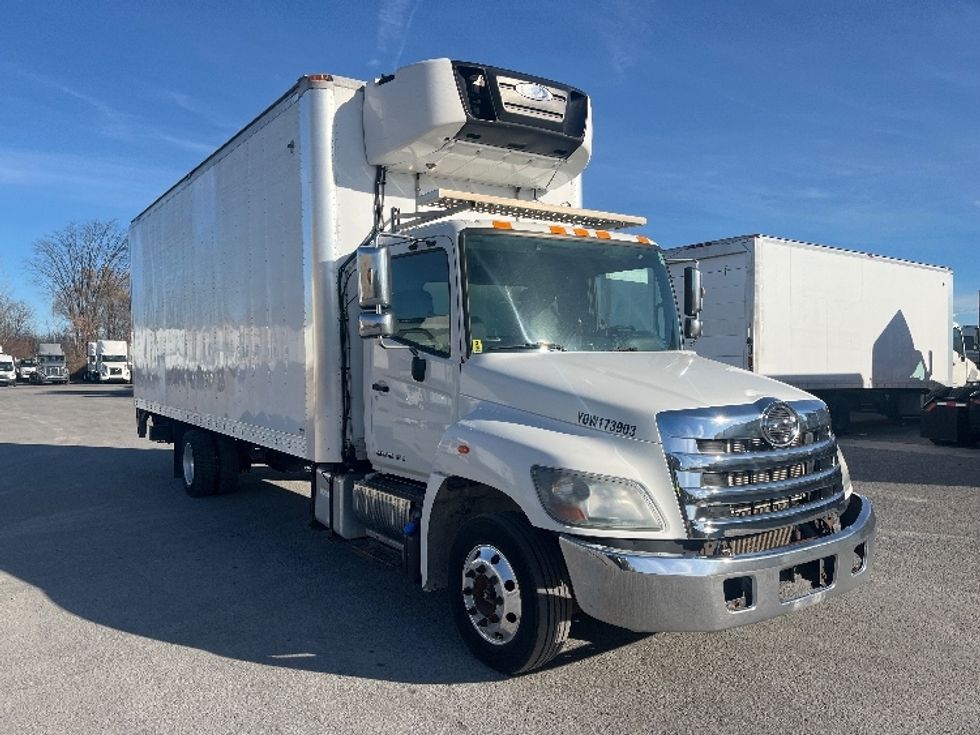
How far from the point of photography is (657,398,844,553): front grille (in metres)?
3.78

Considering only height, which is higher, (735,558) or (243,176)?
(243,176)

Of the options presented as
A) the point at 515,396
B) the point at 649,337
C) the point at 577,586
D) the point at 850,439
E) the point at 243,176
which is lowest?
the point at 850,439

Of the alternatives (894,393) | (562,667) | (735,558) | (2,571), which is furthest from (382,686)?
(894,393)

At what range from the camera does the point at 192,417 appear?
369 inches

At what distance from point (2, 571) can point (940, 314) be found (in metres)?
19.7

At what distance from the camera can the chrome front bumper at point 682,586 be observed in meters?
3.61

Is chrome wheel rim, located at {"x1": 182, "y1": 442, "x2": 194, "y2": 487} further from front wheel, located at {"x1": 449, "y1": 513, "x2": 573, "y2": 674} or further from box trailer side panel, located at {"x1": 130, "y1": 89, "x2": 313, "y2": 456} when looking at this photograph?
front wheel, located at {"x1": 449, "y1": 513, "x2": 573, "y2": 674}

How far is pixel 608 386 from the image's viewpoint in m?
4.21

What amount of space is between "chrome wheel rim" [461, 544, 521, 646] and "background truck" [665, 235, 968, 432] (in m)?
9.02

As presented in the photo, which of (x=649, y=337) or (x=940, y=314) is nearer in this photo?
(x=649, y=337)

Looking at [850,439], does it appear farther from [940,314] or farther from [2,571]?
[2,571]

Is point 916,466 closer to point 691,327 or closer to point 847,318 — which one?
point 847,318

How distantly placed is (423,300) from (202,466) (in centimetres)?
554

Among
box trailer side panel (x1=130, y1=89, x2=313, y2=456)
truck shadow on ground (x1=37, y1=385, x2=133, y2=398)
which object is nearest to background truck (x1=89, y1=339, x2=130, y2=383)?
truck shadow on ground (x1=37, y1=385, x2=133, y2=398)
